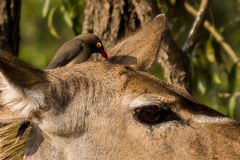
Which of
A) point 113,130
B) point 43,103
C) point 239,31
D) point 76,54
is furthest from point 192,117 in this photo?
point 239,31

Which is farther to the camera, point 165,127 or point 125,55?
point 125,55

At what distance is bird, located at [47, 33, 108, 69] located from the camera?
934cm

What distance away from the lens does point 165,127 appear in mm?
6004

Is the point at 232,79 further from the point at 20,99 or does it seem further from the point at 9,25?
the point at 20,99

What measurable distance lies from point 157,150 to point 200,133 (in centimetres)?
31

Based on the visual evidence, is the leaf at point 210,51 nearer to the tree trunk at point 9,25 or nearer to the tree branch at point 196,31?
the tree branch at point 196,31

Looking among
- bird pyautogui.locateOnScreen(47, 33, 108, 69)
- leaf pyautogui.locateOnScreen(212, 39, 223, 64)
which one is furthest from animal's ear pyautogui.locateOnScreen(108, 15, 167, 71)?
leaf pyautogui.locateOnScreen(212, 39, 223, 64)

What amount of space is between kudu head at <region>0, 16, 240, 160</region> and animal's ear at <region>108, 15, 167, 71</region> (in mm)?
967

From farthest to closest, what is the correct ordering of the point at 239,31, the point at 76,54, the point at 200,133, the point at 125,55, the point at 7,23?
the point at 239,31
the point at 76,54
the point at 7,23
the point at 125,55
the point at 200,133

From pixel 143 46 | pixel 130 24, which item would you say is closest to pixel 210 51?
pixel 130 24

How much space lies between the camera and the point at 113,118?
240 inches

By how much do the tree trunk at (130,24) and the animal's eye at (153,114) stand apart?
2.72 m

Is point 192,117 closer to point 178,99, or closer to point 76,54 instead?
point 178,99

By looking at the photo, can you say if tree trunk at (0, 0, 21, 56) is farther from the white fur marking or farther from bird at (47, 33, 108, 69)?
the white fur marking
